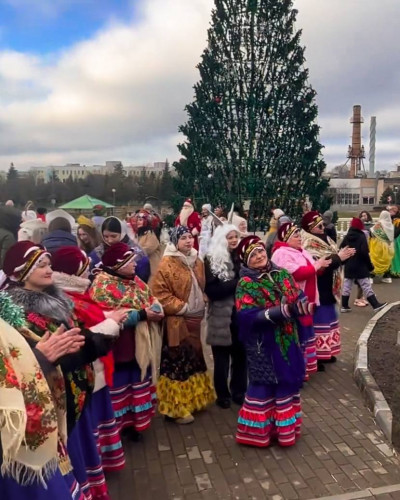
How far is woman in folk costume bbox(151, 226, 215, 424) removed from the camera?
172 inches

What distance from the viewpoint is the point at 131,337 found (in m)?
3.94

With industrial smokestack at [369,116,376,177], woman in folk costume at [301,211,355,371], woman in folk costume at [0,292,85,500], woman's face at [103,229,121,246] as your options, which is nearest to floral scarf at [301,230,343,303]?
woman in folk costume at [301,211,355,371]

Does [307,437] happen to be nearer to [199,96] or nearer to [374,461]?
[374,461]

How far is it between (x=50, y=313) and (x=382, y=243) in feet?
33.9

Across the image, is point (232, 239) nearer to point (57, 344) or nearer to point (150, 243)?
point (150, 243)

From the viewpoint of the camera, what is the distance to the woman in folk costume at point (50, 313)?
2.44m

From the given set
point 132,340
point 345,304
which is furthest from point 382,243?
point 132,340

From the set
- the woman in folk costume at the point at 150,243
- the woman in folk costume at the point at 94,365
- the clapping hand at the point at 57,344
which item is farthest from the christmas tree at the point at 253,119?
the clapping hand at the point at 57,344

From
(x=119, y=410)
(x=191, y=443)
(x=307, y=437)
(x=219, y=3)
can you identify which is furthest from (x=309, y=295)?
(x=219, y=3)

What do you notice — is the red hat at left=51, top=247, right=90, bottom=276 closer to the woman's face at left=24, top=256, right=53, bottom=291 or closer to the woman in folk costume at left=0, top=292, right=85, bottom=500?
the woman's face at left=24, top=256, right=53, bottom=291

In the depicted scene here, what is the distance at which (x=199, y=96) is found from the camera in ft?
46.8

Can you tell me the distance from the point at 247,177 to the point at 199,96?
2.83m

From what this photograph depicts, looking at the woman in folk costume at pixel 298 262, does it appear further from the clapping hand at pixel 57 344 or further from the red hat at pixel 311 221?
the clapping hand at pixel 57 344

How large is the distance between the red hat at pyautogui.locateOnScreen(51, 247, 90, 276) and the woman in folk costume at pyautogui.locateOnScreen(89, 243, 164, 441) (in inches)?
21.3
